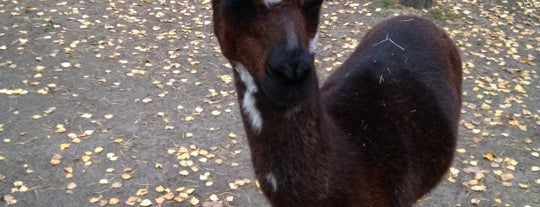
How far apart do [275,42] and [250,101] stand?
431 millimetres

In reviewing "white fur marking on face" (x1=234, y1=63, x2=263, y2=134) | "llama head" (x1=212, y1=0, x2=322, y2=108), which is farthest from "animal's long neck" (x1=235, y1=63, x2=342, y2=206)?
"llama head" (x1=212, y1=0, x2=322, y2=108)

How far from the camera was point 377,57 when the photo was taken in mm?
3295

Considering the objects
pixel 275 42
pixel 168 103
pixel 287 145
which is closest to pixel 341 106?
pixel 287 145

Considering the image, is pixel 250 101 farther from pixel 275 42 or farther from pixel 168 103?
pixel 168 103

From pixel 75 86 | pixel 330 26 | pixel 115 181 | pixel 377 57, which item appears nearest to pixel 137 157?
pixel 115 181

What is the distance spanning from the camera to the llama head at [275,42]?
1.84 meters

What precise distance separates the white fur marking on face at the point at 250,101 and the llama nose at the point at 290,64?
31 centimetres

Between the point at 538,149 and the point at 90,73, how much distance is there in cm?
543

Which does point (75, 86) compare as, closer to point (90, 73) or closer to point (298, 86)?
point (90, 73)

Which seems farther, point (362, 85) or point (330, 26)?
point (330, 26)

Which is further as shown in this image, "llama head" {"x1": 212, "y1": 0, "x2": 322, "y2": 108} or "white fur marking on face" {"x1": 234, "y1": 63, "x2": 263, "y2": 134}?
"white fur marking on face" {"x1": 234, "y1": 63, "x2": 263, "y2": 134}

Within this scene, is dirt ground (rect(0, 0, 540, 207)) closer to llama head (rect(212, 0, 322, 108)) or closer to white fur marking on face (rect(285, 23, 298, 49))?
llama head (rect(212, 0, 322, 108))

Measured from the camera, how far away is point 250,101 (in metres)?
2.23

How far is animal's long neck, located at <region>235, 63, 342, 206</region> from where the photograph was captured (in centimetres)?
220
